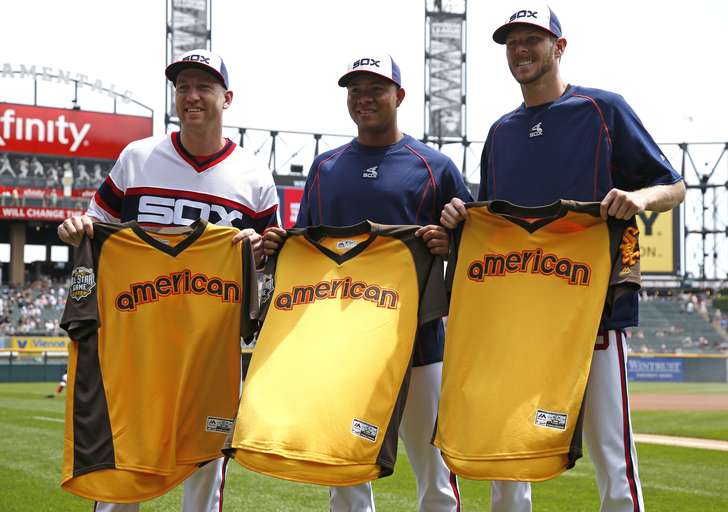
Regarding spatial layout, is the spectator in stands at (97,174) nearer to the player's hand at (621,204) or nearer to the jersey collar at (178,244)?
the jersey collar at (178,244)

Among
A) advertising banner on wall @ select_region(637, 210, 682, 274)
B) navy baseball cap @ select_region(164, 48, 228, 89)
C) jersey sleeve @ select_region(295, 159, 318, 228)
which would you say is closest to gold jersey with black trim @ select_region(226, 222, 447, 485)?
jersey sleeve @ select_region(295, 159, 318, 228)

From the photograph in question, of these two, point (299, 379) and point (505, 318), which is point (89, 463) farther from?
point (505, 318)

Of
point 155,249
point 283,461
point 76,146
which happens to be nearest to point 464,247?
point 283,461

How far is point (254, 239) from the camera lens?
412 cm

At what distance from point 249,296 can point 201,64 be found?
1.19 metres

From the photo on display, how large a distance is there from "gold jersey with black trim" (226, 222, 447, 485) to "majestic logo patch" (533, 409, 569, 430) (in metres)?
0.63

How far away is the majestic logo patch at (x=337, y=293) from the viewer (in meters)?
3.84

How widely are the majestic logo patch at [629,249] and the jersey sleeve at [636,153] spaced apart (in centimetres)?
29

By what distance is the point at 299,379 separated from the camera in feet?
11.9

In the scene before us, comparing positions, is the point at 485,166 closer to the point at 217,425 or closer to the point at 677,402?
the point at 217,425

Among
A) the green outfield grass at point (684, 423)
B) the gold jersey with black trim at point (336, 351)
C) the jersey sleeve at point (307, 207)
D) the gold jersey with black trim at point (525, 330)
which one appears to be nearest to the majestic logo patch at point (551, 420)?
the gold jersey with black trim at point (525, 330)

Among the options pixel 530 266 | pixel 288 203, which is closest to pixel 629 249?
pixel 530 266

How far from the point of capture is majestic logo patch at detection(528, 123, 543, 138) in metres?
3.78

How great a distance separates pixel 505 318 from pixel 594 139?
0.88m
